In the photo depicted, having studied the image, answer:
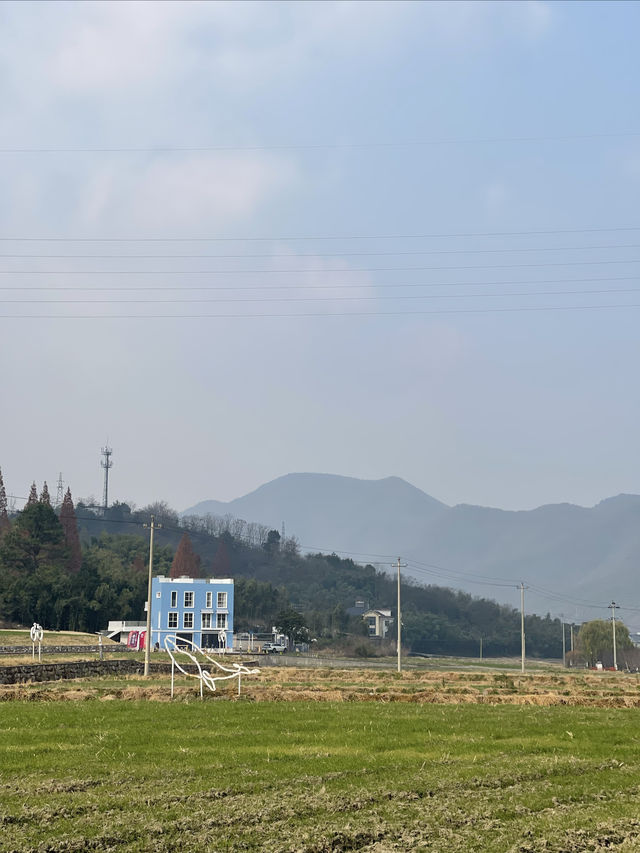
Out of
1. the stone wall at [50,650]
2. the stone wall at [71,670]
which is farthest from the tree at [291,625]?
the stone wall at [71,670]

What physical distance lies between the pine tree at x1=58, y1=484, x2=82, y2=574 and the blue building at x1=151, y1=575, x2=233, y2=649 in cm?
2569

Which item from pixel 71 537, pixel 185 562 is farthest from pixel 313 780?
pixel 185 562

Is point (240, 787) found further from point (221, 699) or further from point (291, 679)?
point (291, 679)

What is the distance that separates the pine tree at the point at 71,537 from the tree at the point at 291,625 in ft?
124

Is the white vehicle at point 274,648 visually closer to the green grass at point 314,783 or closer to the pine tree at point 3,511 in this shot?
the pine tree at point 3,511

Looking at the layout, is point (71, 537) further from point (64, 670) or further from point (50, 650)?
point (64, 670)

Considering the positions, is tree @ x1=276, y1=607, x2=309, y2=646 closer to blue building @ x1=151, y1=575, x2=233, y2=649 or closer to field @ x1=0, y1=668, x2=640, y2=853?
blue building @ x1=151, y1=575, x2=233, y2=649

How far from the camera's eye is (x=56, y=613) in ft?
461

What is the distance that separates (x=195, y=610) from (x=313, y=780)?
122 metres

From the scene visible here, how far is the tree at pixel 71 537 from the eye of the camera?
16000cm

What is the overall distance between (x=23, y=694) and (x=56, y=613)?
342ft

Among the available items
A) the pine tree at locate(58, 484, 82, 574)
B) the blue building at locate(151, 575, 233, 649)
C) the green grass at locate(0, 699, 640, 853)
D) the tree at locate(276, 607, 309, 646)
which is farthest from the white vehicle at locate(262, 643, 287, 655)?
the green grass at locate(0, 699, 640, 853)

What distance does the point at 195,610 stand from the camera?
138500 mm

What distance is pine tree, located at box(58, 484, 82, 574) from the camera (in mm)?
160062
